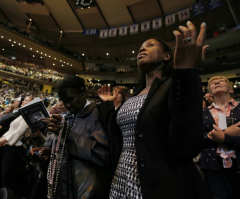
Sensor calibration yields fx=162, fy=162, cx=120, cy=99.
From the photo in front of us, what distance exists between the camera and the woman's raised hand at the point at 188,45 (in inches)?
22.8

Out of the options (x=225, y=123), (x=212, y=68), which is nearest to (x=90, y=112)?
(x=225, y=123)

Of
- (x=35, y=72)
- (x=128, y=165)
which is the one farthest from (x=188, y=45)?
(x=35, y=72)

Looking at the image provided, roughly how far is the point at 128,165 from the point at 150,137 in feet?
0.68

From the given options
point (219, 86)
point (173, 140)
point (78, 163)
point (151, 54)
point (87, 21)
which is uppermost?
point (87, 21)

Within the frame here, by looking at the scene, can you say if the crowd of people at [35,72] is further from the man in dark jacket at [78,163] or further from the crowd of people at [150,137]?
the man in dark jacket at [78,163]

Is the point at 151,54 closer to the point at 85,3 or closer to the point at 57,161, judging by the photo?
the point at 57,161

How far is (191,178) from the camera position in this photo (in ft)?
2.28

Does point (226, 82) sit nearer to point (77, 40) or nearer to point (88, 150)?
point (88, 150)

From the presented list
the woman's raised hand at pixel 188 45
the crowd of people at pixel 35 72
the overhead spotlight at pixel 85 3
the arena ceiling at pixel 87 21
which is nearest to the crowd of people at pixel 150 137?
the woman's raised hand at pixel 188 45

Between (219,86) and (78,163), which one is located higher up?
(219,86)

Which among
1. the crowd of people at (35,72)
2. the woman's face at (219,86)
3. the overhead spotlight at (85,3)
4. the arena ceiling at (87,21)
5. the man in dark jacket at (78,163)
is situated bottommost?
the man in dark jacket at (78,163)

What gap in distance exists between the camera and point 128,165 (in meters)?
0.81

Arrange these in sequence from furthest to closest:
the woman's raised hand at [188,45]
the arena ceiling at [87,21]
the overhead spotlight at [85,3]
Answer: the overhead spotlight at [85,3]
the arena ceiling at [87,21]
the woman's raised hand at [188,45]

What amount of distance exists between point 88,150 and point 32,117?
628 mm
